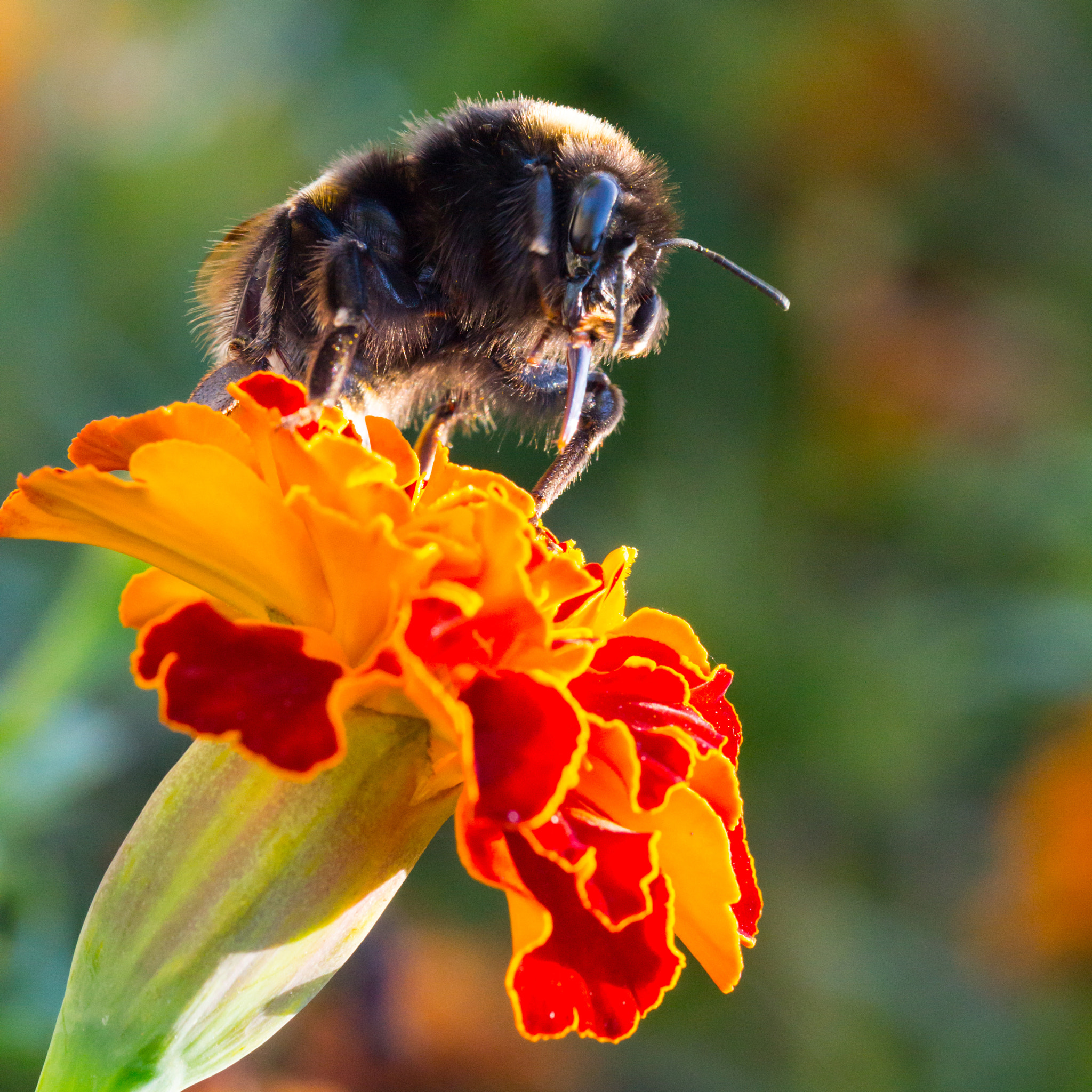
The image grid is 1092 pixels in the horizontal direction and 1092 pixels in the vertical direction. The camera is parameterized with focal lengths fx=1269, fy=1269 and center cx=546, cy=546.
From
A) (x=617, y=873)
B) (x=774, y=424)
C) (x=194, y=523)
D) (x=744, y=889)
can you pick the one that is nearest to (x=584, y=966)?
(x=617, y=873)

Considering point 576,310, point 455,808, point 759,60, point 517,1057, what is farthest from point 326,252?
point 759,60

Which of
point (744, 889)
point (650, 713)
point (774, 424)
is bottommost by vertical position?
point (774, 424)

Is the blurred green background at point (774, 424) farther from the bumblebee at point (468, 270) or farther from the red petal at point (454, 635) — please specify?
the red petal at point (454, 635)

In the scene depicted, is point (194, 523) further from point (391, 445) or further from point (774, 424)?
point (774, 424)

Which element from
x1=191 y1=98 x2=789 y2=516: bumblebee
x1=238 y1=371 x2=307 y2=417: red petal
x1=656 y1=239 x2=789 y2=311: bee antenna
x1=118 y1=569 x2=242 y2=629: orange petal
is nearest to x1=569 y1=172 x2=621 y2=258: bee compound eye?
x1=191 y1=98 x2=789 y2=516: bumblebee

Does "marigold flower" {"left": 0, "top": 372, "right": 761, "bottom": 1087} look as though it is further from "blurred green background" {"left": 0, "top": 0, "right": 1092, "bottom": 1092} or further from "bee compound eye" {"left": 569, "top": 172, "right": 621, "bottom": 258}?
"blurred green background" {"left": 0, "top": 0, "right": 1092, "bottom": 1092}
